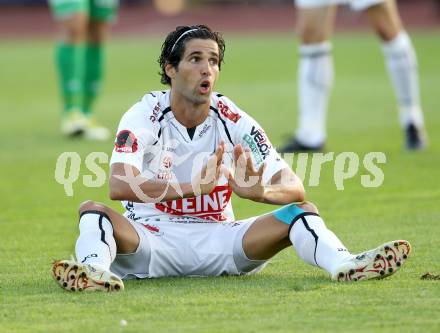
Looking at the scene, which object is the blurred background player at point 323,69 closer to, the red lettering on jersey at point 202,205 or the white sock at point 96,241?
the red lettering on jersey at point 202,205

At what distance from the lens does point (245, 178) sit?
16.6 feet

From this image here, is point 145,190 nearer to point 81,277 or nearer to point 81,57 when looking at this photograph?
point 81,277

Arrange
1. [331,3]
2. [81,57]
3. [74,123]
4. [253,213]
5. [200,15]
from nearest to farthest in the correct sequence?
[253,213] < [331,3] < [74,123] < [81,57] < [200,15]

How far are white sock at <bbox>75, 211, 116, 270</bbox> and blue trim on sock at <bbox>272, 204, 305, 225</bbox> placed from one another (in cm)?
79

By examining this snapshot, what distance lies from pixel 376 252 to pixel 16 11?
30412 mm

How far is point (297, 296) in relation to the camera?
15.9 feet

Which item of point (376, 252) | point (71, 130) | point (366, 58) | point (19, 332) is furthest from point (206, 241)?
point (366, 58)

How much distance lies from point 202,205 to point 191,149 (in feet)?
0.91

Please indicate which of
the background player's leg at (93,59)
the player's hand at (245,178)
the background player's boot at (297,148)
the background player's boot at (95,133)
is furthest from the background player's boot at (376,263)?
the background player's leg at (93,59)

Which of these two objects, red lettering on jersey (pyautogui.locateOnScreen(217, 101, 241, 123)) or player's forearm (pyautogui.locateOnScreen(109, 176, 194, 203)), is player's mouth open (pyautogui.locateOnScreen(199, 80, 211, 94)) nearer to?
red lettering on jersey (pyautogui.locateOnScreen(217, 101, 241, 123))

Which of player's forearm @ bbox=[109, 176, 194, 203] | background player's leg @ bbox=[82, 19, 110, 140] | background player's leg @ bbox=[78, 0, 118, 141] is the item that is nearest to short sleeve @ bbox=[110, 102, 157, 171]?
player's forearm @ bbox=[109, 176, 194, 203]

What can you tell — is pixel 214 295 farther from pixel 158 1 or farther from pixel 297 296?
pixel 158 1

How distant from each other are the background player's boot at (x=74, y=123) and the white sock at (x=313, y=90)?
2.66m

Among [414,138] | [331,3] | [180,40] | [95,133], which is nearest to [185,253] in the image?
[180,40]
